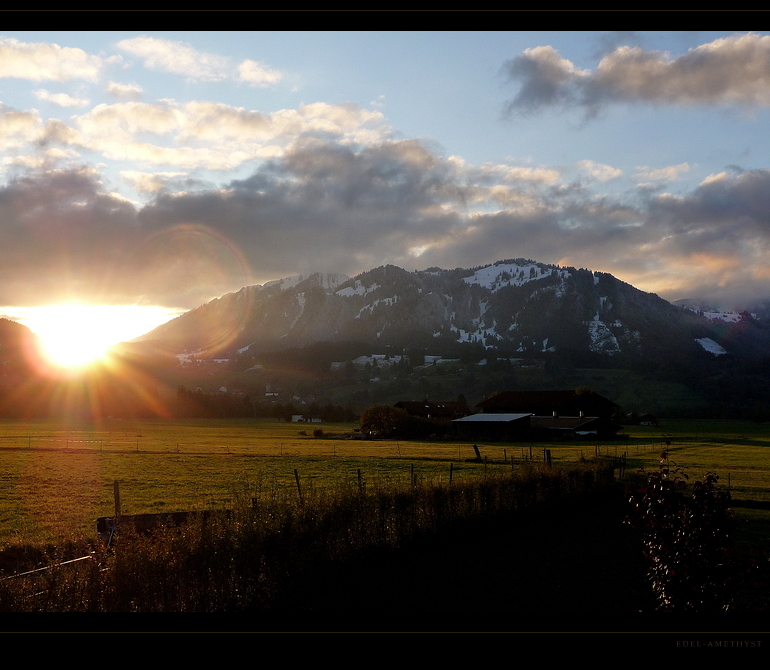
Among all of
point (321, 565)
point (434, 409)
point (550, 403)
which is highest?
point (321, 565)

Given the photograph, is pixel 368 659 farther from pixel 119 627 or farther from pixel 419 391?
pixel 419 391

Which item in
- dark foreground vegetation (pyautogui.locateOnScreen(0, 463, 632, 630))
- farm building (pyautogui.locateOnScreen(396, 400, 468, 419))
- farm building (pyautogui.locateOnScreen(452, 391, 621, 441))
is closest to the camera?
dark foreground vegetation (pyautogui.locateOnScreen(0, 463, 632, 630))

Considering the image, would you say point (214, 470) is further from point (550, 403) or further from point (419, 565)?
point (550, 403)

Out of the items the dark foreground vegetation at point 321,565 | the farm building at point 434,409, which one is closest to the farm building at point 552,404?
the farm building at point 434,409

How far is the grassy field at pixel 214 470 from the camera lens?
67.8ft

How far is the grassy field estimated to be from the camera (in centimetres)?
2067

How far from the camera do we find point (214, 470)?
3544 centimetres

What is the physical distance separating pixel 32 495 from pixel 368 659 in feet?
90.7

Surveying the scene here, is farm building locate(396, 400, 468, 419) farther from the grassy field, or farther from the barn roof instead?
the grassy field

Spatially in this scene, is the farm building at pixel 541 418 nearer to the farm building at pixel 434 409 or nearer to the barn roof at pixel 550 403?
the barn roof at pixel 550 403

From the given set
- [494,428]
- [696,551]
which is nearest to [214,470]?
[696,551]

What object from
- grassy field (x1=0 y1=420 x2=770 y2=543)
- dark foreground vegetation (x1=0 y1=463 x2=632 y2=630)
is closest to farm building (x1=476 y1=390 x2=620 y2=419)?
grassy field (x1=0 y1=420 x2=770 y2=543)

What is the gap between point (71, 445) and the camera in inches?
2055
